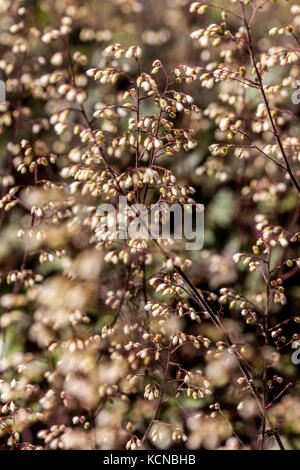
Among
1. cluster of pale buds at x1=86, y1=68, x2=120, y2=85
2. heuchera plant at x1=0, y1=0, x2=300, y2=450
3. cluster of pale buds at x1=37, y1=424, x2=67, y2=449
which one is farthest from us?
cluster of pale buds at x1=37, y1=424, x2=67, y2=449

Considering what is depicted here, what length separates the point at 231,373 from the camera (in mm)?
1887

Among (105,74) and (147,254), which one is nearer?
(105,74)

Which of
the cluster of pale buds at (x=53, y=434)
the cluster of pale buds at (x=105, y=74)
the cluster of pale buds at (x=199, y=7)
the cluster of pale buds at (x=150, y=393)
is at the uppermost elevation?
the cluster of pale buds at (x=199, y=7)

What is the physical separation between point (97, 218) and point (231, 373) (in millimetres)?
967

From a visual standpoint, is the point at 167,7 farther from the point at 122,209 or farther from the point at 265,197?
the point at 122,209

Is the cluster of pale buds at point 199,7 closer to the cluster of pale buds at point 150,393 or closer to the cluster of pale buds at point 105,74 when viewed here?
the cluster of pale buds at point 105,74

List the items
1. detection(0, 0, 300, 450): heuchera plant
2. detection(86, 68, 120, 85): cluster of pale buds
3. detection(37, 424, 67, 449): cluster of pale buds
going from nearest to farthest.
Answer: detection(86, 68, 120, 85): cluster of pale buds < detection(0, 0, 300, 450): heuchera plant < detection(37, 424, 67, 449): cluster of pale buds

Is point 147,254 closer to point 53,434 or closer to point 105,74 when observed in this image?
point 105,74

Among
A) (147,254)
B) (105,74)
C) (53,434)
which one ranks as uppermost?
(105,74)

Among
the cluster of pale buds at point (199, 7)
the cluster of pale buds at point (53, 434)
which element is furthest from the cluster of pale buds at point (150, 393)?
the cluster of pale buds at point (199, 7)

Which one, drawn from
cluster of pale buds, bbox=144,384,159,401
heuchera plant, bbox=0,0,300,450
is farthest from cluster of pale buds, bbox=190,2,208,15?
cluster of pale buds, bbox=144,384,159,401

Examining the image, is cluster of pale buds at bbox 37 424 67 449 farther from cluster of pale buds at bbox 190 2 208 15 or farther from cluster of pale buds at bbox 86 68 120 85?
cluster of pale buds at bbox 190 2 208 15

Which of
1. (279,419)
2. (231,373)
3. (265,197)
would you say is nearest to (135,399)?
(231,373)

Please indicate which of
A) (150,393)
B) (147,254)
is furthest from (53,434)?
(147,254)
